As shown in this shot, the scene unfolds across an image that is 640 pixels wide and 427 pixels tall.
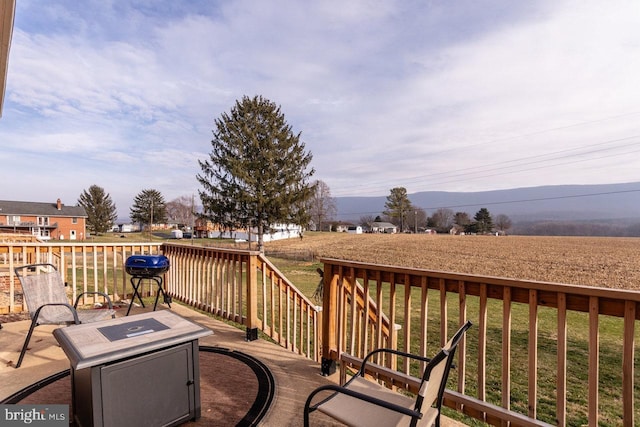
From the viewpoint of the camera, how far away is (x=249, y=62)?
9.31 meters

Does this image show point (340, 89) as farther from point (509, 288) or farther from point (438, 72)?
point (509, 288)

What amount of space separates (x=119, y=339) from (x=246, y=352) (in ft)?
5.75

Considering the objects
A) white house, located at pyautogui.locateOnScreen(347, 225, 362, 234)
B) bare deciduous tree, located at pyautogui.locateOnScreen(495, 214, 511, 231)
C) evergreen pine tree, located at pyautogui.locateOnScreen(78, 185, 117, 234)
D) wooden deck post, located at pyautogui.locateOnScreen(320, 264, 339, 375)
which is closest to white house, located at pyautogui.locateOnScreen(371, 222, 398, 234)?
white house, located at pyautogui.locateOnScreen(347, 225, 362, 234)

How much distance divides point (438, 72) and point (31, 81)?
1017 centimetres

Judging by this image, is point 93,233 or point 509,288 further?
point 93,233

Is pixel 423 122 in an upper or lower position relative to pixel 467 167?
lower

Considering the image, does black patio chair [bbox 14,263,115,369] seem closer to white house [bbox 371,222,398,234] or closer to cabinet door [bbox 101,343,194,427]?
cabinet door [bbox 101,343,194,427]

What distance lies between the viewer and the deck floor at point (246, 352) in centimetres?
234

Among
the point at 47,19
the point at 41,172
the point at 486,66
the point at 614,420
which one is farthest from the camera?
the point at 41,172

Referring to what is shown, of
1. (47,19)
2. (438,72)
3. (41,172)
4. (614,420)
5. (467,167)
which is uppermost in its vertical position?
(467,167)

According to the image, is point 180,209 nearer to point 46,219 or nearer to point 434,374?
point 46,219

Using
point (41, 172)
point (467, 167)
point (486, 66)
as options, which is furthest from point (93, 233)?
point (467, 167)
